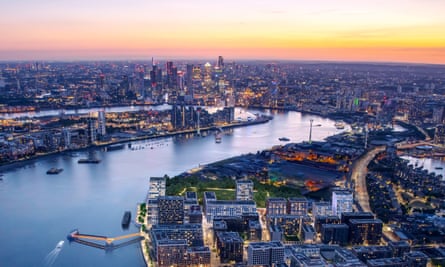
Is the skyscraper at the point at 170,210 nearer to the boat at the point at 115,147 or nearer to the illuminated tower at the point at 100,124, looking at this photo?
the boat at the point at 115,147

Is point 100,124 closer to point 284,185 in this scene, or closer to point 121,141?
point 121,141

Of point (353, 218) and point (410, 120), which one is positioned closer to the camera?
point (353, 218)

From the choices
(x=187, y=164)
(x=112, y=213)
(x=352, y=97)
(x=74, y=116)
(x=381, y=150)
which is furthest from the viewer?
(x=352, y=97)

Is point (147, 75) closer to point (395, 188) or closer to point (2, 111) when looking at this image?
point (2, 111)

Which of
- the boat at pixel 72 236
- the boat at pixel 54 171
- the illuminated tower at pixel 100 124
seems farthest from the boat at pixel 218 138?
the boat at pixel 72 236

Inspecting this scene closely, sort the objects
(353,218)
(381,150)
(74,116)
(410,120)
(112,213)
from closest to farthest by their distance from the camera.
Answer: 1. (353,218)
2. (112,213)
3. (381,150)
4. (74,116)
5. (410,120)

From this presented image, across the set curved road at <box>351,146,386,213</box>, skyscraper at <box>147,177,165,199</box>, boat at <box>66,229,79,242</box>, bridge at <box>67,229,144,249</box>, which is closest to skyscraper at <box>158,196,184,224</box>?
bridge at <box>67,229,144,249</box>

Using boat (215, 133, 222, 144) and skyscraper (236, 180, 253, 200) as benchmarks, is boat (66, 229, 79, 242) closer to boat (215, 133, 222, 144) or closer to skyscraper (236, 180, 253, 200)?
skyscraper (236, 180, 253, 200)

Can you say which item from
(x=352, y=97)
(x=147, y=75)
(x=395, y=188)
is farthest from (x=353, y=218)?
(x=147, y=75)

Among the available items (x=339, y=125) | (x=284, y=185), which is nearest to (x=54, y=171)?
(x=284, y=185)
